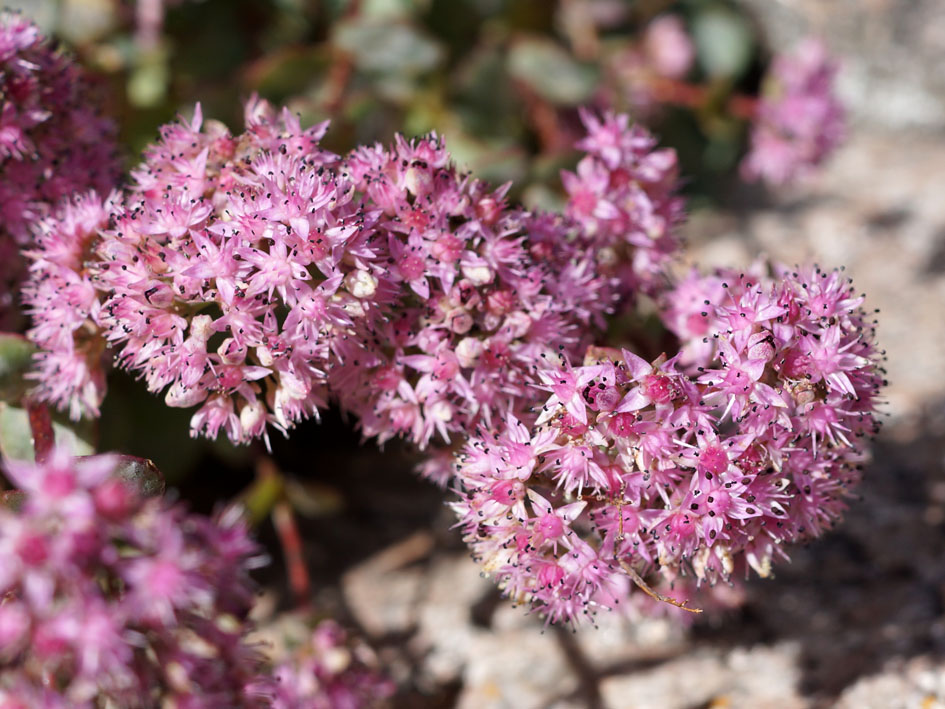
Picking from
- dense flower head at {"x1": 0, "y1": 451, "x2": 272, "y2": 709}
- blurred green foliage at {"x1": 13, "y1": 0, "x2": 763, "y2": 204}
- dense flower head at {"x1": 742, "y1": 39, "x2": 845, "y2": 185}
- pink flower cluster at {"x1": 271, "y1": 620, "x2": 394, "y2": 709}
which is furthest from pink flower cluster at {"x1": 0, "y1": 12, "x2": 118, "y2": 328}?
dense flower head at {"x1": 742, "y1": 39, "x2": 845, "y2": 185}

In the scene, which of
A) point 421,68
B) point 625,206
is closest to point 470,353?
point 625,206

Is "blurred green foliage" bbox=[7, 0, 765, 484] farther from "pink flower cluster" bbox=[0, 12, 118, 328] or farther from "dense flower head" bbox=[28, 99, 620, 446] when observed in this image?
"dense flower head" bbox=[28, 99, 620, 446]

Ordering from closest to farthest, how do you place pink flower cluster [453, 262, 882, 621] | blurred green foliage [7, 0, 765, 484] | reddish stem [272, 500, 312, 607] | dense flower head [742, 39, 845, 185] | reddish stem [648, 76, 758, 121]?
pink flower cluster [453, 262, 882, 621]
reddish stem [272, 500, 312, 607]
blurred green foliage [7, 0, 765, 484]
dense flower head [742, 39, 845, 185]
reddish stem [648, 76, 758, 121]

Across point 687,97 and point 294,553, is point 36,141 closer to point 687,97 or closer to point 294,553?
point 294,553

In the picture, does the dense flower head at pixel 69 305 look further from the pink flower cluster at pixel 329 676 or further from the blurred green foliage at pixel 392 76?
the pink flower cluster at pixel 329 676

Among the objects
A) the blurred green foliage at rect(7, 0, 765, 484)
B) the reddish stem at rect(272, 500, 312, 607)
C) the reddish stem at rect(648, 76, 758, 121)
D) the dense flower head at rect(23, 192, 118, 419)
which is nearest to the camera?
the dense flower head at rect(23, 192, 118, 419)
